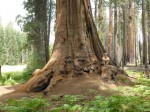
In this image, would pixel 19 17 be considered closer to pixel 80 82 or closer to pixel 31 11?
pixel 31 11

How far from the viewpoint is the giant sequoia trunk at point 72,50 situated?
37.9ft

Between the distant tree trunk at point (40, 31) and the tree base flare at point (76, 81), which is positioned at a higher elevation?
the distant tree trunk at point (40, 31)

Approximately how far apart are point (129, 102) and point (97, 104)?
76 cm

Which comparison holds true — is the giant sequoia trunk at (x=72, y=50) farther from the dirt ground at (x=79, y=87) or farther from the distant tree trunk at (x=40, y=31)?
the distant tree trunk at (x=40, y=31)

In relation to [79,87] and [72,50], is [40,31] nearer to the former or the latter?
[72,50]

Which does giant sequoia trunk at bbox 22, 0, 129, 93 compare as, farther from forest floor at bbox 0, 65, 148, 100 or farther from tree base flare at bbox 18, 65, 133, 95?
forest floor at bbox 0, 65, 148, 100

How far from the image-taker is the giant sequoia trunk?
11547 millimetres

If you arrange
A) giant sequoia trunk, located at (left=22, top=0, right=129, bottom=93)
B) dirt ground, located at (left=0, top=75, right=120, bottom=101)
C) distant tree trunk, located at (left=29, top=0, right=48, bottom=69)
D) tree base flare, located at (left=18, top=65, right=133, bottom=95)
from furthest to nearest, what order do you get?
1. distant tree trunk, located at (left=29, top=0, right=48, bottom=69)
2. giant sequoia trunk, located at (left=22, top=0, right=129, bottom=93)
3. tree base flare, located at (left=18, top=65, right=133, bottom=95)
4. dirt ground, located at (left=0, top=75, right=120, bottom=101)

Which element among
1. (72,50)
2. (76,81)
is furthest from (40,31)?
(76,81)

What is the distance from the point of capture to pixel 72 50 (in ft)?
39.5

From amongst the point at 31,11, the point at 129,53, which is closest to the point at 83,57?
the point at 31,11

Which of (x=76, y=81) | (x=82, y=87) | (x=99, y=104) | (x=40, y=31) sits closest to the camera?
(x=99, y=104)

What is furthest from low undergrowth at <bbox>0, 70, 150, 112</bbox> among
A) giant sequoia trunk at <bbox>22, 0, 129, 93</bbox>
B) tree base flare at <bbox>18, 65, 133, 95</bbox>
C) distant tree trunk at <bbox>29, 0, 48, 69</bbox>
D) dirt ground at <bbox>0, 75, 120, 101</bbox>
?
distant tree trunk at <bbox>29, 0, 48, 69</bbox>

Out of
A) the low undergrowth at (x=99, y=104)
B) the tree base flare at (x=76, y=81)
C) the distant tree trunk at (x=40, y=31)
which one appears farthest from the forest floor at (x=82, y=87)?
the distant tree trunk at (x=40, y=31)
